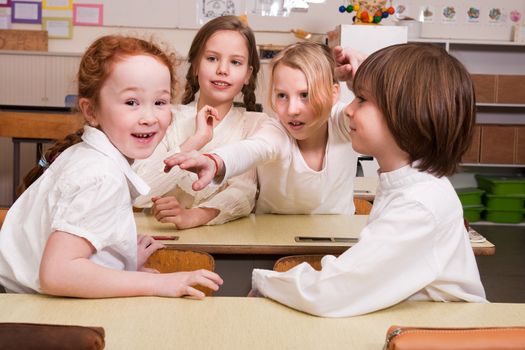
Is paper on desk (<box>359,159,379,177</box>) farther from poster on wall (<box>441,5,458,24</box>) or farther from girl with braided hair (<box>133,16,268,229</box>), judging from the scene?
girl with braided hair (<box>133,16,268,229</box>)

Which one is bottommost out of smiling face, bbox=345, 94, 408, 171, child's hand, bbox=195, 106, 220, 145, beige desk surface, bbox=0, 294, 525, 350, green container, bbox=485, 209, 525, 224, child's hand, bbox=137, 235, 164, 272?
green container, bbox=485, 209, 525, 224

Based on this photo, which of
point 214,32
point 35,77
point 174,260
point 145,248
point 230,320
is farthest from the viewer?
point 35,77

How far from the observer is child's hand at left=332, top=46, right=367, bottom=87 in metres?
2.05

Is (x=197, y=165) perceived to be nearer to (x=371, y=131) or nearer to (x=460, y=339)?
(x=371, y=131)

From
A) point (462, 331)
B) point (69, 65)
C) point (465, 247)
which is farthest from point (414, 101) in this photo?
point (69, 65)

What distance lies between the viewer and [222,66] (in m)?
2.44

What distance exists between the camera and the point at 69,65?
6164 mm

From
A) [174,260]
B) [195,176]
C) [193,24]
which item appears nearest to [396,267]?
[174,260]

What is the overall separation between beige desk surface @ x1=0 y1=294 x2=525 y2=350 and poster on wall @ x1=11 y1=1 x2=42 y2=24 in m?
5.59

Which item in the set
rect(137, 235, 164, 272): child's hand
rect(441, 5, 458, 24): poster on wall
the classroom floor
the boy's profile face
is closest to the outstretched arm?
rect(137, 235, 164, 272): child's hand

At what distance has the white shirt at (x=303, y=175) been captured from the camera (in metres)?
2.27

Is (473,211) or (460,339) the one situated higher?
(460,339)

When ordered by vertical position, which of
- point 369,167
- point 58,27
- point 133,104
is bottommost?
point 369,167

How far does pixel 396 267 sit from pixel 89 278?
0.55 metres
